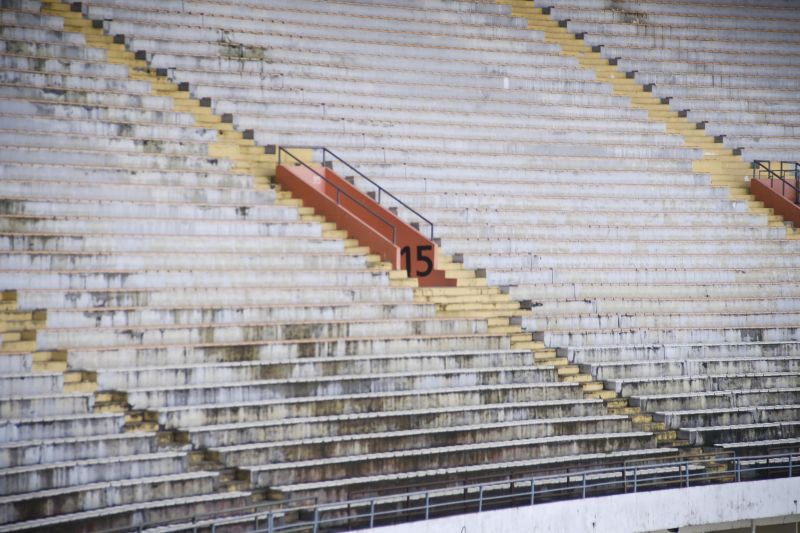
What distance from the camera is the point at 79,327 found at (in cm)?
1254

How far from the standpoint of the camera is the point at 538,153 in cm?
1892

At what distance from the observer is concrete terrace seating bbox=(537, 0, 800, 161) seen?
21391 millimetres

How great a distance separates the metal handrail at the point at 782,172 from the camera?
20234 mm

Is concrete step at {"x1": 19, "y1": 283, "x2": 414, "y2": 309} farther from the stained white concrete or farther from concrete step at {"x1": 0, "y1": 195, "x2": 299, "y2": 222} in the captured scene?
the stained white concrete

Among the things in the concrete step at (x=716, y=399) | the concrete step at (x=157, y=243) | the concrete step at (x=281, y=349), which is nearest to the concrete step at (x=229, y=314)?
the concrete step at (x=281, y=349)

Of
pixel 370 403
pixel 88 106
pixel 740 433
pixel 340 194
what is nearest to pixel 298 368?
pixel 370 403

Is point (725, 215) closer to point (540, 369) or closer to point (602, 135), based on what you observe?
point (602, 135)

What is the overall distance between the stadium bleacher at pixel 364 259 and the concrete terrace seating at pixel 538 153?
4 cm

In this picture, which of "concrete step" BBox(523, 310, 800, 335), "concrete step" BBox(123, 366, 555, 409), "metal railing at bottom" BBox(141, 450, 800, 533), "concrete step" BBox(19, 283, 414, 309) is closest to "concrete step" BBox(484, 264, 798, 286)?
"concrete step" BBox(523, 310, 800, 335)

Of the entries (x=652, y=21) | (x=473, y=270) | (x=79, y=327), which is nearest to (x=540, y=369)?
(x=473, y=270)

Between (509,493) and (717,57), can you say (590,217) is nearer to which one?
(509,493)

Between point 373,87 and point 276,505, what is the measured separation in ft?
27.4

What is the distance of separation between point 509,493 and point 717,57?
1173 centimetres

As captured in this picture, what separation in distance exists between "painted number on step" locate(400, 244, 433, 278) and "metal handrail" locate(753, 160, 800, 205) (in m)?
6.77
